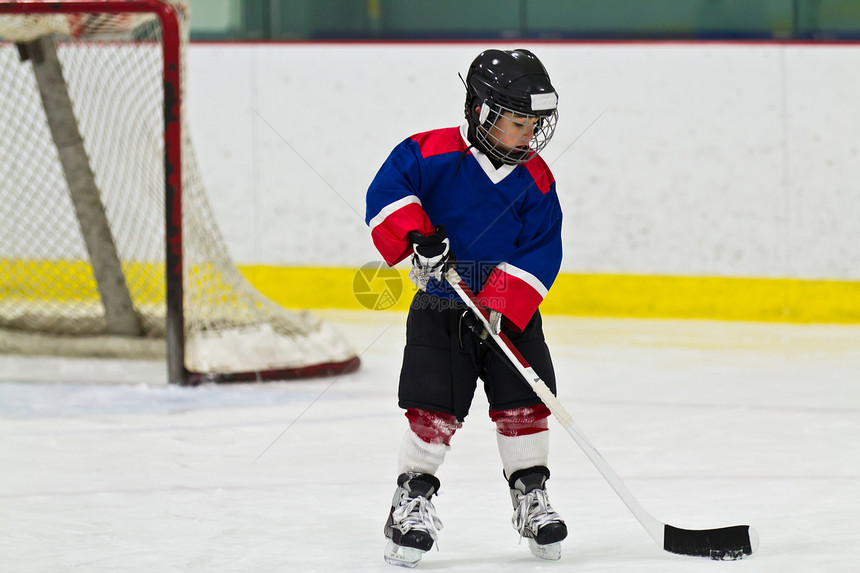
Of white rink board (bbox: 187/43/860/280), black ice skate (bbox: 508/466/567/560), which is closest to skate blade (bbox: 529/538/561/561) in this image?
black ice skate (bbox: 508/466/567/560)

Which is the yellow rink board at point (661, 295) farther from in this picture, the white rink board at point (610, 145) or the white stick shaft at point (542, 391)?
the white stick shaft at point (542, 391)

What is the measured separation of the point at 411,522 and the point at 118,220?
331 cm

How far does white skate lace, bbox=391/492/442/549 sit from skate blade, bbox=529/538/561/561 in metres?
0.17

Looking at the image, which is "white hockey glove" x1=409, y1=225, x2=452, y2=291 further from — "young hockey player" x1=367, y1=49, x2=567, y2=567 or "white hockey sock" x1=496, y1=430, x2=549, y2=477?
"white hockey sock" x1=496, y1=430, x2=549, y2=477

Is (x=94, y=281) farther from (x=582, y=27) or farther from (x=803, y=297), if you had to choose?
(x=803, y=297)

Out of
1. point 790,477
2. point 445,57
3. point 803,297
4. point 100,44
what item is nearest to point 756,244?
point 803,297

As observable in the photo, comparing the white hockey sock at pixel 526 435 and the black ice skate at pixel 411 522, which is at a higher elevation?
the white hockey sock at pixel 526 435

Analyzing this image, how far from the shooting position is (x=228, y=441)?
3031mm

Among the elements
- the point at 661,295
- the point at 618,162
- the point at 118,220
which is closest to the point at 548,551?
the point at 661,295

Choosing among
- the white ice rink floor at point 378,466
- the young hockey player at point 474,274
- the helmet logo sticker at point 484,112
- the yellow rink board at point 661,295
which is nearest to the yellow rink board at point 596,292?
the yellow rink board at point 661,295

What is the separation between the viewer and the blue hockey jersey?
2.00m

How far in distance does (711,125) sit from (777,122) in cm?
26

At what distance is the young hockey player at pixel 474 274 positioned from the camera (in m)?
1.98

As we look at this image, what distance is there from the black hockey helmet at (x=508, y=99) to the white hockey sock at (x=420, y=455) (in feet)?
1.66
